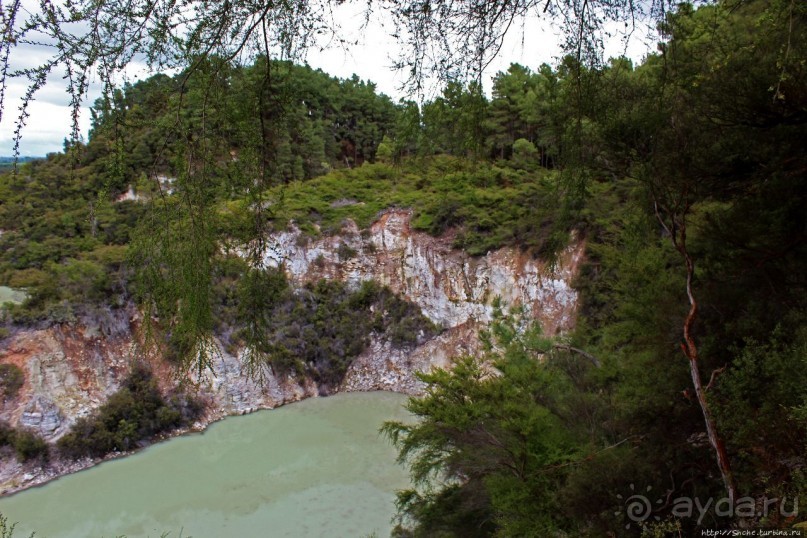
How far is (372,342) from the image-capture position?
13.3m

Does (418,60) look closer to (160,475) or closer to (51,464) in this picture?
(160,475)

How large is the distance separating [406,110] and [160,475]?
9.41 meters

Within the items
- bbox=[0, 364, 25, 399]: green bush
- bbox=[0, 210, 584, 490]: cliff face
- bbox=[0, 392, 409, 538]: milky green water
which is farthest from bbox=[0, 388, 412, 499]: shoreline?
bbox=[0, 364, 25, 399]: green bush

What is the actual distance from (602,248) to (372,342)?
7043 mm

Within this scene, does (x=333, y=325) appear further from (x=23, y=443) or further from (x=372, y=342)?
(x=23, y=443)

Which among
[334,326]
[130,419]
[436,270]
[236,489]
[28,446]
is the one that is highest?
[436,270]

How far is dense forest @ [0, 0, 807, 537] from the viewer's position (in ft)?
4.44

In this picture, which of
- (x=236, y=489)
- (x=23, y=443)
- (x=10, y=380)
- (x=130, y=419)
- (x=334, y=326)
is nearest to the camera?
(x=236, y=489)

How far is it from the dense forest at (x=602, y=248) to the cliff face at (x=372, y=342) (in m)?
3.29

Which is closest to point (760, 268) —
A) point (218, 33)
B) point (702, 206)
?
point (702, 206)

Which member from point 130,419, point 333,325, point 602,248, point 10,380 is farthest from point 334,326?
point 602,248

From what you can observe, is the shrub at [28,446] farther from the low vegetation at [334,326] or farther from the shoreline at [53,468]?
the low vegetation at [334,326]

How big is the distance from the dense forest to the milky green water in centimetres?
149

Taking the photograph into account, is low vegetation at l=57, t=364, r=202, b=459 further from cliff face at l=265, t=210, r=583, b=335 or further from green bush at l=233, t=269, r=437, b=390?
cliff face at l=265, t=210, r=583, b=335
